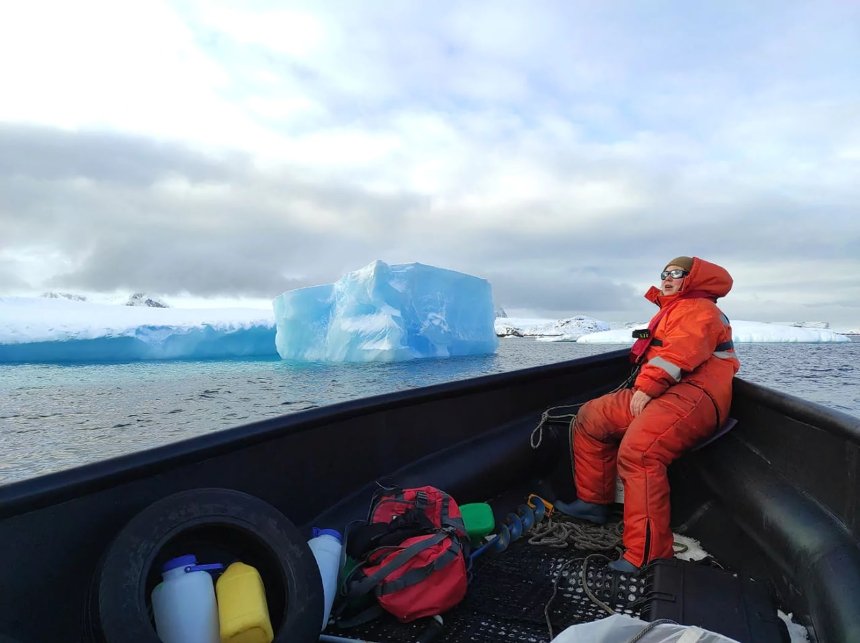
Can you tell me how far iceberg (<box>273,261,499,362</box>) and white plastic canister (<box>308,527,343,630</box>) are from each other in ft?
56.0

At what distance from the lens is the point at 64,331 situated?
24.0m

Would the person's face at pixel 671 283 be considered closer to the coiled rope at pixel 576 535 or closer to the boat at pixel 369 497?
the boat at pixel 369 497

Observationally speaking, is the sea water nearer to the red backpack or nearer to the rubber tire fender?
the red backpack

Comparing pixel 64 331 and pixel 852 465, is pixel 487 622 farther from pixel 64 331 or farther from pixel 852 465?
pixel 64 331

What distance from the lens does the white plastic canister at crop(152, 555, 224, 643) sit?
1353 millimetres

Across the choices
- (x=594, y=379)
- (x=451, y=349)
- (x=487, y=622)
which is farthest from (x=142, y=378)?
(x=487, y=622)

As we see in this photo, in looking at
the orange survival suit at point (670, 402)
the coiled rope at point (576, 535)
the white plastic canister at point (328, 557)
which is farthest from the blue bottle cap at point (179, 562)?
the orange survival suit at point (670, 402)

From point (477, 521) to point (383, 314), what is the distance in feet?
57.7

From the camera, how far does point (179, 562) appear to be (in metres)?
1.47

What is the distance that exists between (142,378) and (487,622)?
1838 centimetres

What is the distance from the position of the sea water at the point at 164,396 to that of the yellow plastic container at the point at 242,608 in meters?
2.85

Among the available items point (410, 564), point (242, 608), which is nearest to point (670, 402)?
point (410, 564)

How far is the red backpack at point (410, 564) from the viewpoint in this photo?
1731 millimetres

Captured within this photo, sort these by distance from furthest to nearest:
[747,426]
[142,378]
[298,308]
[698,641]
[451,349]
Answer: [451,349], [298,308], [142,378], [747,426], [698,641]
